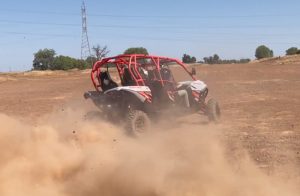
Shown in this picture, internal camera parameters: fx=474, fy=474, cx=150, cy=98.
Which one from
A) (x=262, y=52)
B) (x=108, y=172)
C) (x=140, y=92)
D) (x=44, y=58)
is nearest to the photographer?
(x=108, y=172)

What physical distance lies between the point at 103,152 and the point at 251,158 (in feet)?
7.72

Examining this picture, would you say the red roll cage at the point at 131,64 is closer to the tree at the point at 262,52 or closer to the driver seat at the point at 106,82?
the driver seat at the point at 106,82

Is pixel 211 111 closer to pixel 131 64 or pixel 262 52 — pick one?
pixel 131 64

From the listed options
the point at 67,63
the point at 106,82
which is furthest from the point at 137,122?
the point at 67,63

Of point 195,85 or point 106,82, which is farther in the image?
point 195,85

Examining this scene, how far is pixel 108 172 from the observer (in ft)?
17.1

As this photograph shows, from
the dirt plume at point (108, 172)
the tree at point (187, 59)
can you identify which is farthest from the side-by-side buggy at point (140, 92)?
the tree at point (187, 59)

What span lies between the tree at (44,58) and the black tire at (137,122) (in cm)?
7819

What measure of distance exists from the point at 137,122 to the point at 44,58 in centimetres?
8067

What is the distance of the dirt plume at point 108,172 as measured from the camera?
491 cm

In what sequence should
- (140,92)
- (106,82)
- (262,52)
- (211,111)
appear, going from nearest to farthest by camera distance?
(140,92), (106,82), (211,111), (262,52)

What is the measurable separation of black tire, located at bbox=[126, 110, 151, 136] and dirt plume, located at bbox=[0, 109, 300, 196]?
7.67 ft

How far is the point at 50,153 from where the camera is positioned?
556 centimetres

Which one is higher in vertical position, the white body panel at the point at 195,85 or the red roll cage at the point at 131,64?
the red roll cage at the point at 131,64
